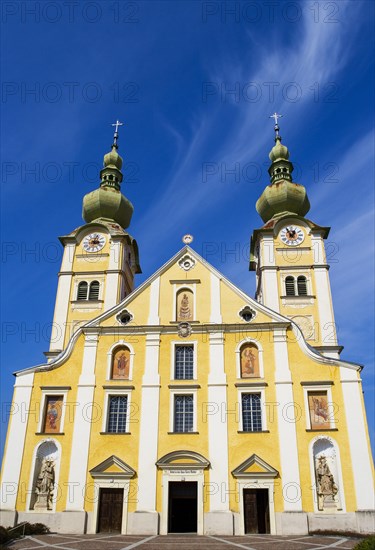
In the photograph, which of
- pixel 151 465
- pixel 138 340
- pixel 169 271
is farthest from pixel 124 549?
pixel 169 271

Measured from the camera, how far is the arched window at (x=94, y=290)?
35312 mm

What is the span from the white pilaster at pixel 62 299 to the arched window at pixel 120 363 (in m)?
9.25

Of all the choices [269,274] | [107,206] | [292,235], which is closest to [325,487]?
[269,274]

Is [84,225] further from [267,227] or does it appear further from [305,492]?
[305,492]

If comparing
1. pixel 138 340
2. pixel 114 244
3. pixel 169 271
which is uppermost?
pixel 114 244

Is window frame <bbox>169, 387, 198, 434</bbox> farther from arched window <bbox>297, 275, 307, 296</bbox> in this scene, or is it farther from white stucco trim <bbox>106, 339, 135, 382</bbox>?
arched window <bbox>297, 275, 307, 296</bbox>

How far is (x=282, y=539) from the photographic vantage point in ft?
61.9

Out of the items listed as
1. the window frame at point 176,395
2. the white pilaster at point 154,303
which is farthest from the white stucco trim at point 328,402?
the white pilaster at point 154,303

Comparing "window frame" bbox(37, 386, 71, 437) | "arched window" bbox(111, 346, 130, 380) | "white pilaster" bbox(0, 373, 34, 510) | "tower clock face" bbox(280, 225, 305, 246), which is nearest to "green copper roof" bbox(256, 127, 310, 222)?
"tower clock face" bbox(280, 225, 305, 246)

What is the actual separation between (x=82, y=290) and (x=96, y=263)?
2333mm

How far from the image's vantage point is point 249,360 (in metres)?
24.3

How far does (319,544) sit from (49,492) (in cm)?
1151

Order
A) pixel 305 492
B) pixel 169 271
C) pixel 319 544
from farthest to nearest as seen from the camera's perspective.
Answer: pixel 169 271 < pixel 305 492 < pixel 319 544

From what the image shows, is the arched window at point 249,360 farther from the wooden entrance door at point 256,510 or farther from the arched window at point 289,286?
the arched window at point 289,286
